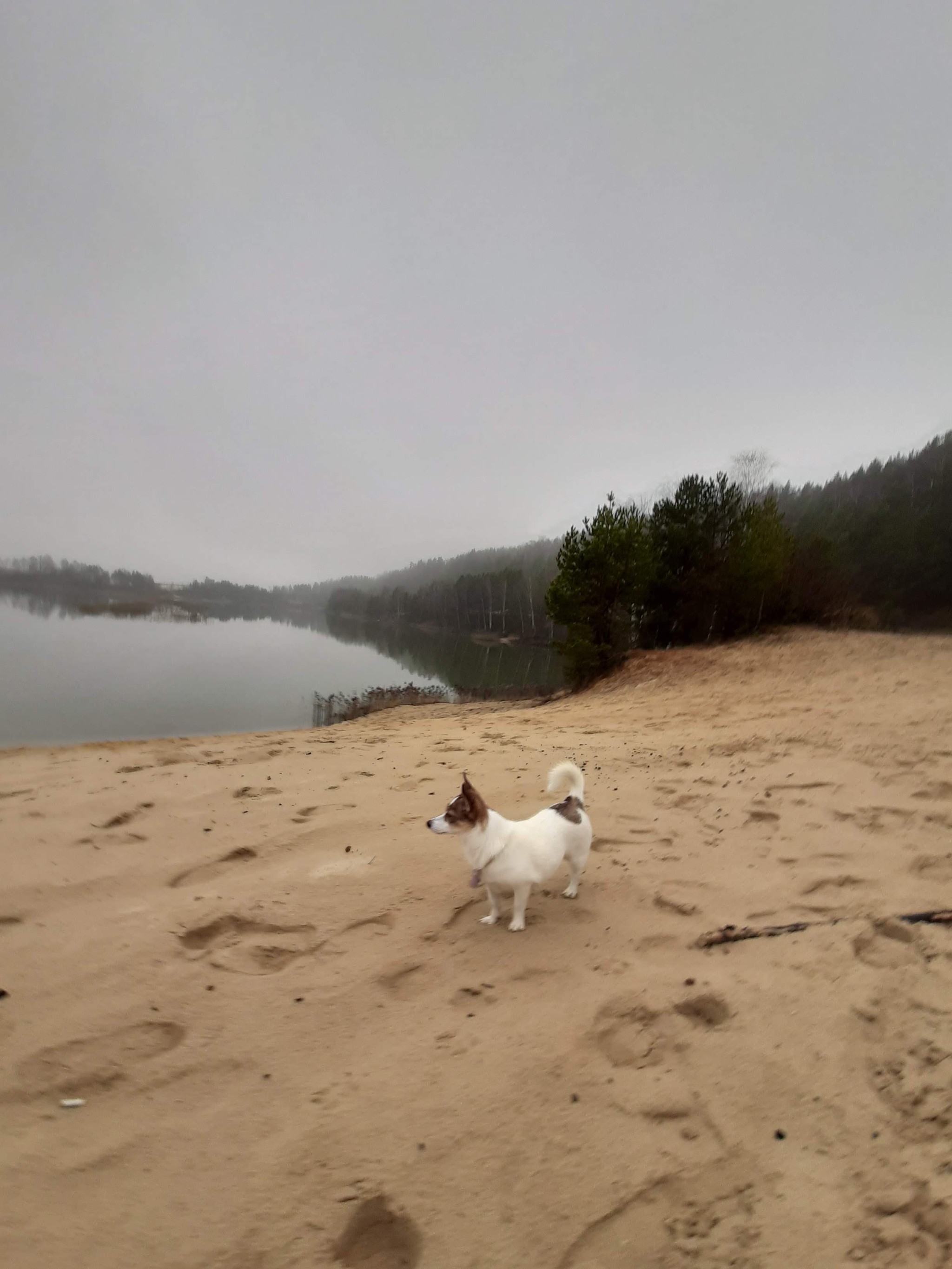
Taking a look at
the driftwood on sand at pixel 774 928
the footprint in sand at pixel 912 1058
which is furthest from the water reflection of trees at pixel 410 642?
the footprint in sand at pixel 912 1058

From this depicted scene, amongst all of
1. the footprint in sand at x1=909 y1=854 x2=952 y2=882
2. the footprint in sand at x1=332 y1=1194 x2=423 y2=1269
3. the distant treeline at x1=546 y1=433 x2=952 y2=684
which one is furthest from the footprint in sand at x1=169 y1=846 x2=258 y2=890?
the distant treeline at x1=546 y1=433 x2=952 y2=684

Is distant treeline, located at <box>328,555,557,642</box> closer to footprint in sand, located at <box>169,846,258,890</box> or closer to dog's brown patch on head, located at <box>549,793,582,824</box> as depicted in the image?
footprint in sand, located at <box>169,846,258,890</box>

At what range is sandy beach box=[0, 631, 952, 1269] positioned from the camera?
153 cm

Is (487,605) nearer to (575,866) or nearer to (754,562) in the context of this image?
(754,562)

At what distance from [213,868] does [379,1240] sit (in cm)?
264

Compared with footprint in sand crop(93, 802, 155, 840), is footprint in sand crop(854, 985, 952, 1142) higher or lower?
lower

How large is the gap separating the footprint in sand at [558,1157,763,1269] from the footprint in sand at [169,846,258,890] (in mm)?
2937

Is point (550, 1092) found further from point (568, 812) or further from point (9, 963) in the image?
point (9, 963)

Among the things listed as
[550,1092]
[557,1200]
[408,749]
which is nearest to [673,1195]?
[557,1200]

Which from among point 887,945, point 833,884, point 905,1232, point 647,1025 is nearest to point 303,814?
point 647,1025

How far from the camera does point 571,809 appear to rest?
3.24 meters

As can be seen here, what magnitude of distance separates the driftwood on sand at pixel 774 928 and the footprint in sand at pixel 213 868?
2.99m

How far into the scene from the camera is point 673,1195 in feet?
5.21

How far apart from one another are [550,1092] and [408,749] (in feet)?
18.3
